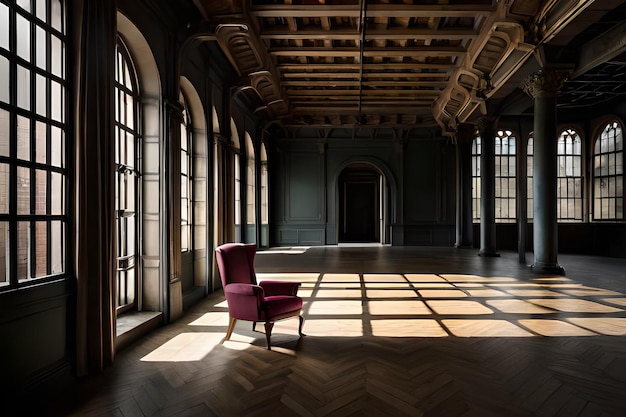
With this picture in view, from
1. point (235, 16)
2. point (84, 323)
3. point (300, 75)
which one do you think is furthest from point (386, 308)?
point (300, 75)

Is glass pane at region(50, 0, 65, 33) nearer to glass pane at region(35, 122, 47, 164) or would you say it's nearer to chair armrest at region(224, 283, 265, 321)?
glass pane at region(35, 122, 47, 164)

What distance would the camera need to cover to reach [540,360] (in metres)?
3.74

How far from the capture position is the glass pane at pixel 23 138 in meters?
2.99

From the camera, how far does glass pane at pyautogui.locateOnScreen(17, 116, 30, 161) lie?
2988 mm

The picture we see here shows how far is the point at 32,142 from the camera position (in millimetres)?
3096

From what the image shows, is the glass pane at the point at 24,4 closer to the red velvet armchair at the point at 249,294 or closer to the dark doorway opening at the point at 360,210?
the red velvet armchair at the point at 249,294

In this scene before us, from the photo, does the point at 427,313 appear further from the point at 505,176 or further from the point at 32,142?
the point at 505,176

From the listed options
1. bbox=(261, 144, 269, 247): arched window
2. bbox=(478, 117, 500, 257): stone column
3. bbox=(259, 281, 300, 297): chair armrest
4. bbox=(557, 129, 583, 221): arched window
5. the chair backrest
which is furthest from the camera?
bbox=(261, 144, 269, 247): arched window

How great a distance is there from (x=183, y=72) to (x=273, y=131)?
10.2 m

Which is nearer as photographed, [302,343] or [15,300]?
[15,300]

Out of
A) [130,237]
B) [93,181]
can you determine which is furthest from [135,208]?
[93,181]

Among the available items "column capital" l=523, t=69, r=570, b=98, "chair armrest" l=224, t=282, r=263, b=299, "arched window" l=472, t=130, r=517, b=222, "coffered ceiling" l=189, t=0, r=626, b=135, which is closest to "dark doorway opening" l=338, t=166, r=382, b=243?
"arched window" l=472, t=130, r=517, b=222

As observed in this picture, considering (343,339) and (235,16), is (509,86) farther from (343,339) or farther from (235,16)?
(343,339)

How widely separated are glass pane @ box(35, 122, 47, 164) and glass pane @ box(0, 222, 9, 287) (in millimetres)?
604
